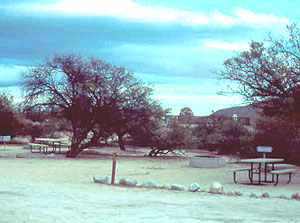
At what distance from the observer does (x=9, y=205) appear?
26.9 ft

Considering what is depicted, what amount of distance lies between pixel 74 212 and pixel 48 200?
1373 millimetres

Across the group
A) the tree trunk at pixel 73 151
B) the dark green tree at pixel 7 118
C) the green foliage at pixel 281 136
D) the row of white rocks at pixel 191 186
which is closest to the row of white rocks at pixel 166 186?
the row of white rocks at pixel 191 186

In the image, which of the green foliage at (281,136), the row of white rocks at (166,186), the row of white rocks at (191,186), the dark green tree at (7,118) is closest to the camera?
the row of white rocks at (191,186)

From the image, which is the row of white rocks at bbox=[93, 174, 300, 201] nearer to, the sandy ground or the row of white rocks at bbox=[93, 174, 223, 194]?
the row of white rocks at bbox=[93, 174, 223, 194]

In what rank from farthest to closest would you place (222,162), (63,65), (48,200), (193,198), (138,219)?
(63,65), (222,162), (193,198), (48,200), (138,219)

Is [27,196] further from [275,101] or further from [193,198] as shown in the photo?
[275,101]

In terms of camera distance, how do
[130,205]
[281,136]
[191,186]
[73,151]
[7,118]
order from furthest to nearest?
[7,118] → [73,151] → [281,136] → [191,186] → [130,205]

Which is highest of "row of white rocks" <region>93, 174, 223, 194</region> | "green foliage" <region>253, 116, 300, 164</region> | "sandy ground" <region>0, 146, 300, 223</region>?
"green foliage" <region>253, 116, 300, 164</region>

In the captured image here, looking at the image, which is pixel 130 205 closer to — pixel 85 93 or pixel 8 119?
pixel 85 93

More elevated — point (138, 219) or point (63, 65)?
point (63, 65)

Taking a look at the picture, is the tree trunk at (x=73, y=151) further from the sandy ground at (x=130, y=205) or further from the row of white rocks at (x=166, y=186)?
the sandy ground at (x=130, y=205)

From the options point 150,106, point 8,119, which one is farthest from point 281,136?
point 8,119

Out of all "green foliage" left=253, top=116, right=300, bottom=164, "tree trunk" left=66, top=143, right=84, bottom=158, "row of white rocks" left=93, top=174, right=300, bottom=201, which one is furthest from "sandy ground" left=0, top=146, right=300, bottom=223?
"tree trunk" left=66, top=143, right=84, bottom=158

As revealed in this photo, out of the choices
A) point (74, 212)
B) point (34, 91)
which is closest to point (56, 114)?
point (34, 91)
